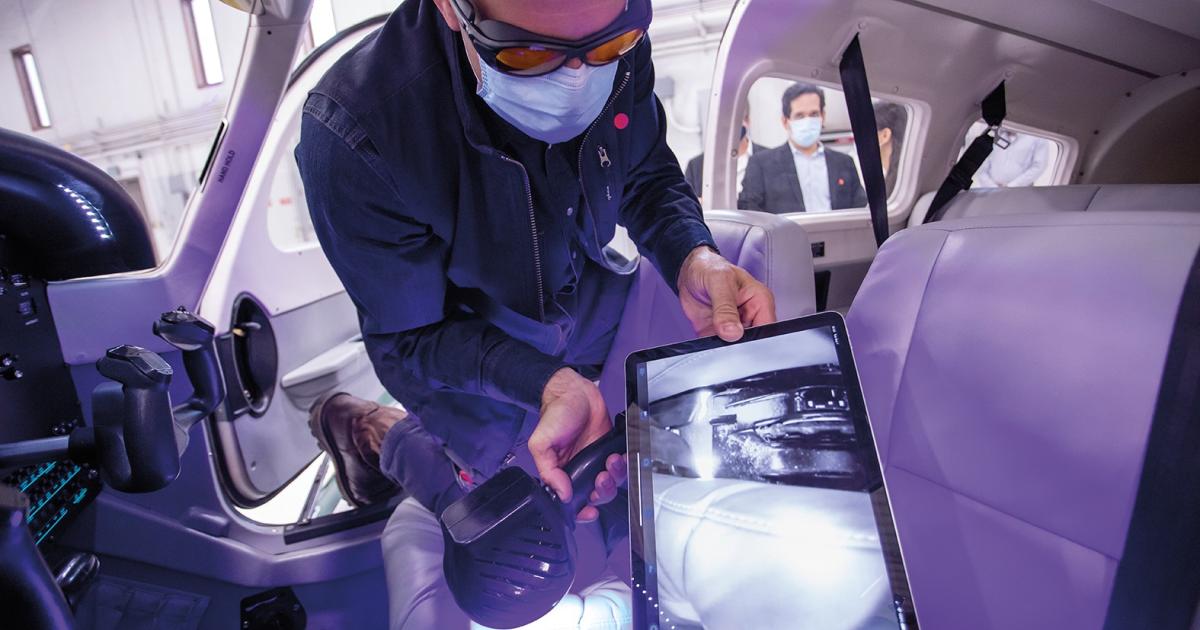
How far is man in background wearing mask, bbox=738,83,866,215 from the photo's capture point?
3445 millimetres

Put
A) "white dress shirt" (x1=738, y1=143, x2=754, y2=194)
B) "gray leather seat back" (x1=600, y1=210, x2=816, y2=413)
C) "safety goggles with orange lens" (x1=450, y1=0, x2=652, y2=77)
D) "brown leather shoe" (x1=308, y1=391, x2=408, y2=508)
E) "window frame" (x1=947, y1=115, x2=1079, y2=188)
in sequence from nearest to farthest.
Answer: "safety goggles with orange lens" (x1=450, y1=0, x2=652, y2=77), "gray leather seat back" (x1=600, y1=210, x2=816, y2=413), "brown leather shoe" (x1=308, y1=391, x2=408, y2=508), "window frame" (x1=947, y1=115, x2=1079, y2=188), "white dress shirt" (x1=738, y1=143, x2=754, y2=194)

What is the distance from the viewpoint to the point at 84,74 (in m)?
3.91

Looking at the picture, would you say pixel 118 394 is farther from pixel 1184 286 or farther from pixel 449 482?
pixel 1184 286

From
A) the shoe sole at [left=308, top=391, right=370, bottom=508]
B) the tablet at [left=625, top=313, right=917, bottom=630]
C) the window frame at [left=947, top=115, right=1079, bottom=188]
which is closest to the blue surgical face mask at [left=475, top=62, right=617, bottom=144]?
the tablet at [left=625, top=313, right=917, bottom=630]

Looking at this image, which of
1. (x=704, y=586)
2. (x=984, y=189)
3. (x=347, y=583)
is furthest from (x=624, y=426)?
(x=984, y=189)

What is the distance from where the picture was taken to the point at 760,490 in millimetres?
746

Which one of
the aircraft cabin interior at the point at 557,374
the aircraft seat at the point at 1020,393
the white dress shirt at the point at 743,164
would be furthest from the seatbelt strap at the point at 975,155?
the aircraft seat at the point at 1020,393

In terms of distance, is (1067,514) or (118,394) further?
(118,394)

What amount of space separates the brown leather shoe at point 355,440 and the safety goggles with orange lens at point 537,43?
4.83 ft

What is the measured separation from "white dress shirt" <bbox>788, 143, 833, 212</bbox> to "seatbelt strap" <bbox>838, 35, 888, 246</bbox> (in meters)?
0.88

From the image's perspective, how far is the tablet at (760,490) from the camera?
0.66 metres

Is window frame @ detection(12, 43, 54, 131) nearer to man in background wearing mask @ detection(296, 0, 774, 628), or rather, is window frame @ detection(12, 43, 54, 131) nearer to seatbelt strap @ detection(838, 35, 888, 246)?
man in background wearing mask @ detection(296, 0, 774, 628)

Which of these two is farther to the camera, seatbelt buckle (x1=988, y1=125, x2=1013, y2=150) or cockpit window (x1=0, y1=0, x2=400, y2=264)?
seatbelt buckle (x1=988, y1=125, x2=1013, y2=150)

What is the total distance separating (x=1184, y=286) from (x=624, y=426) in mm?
729
